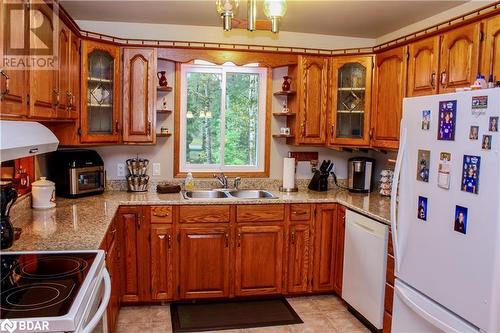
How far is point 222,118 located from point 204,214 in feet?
3.46

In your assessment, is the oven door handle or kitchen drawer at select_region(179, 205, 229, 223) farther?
kitchen drawer at select_region(179, 205, 229, 223)

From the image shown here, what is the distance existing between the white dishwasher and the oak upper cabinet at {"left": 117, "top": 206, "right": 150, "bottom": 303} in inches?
62.6

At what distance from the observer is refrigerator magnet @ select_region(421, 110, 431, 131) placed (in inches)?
87.7

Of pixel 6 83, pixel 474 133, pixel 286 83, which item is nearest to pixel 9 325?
pixel 6 83

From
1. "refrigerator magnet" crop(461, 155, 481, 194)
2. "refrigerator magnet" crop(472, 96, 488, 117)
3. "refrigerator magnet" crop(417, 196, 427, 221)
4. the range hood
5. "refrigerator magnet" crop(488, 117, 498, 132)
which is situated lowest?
"refrigerator magnet" crop(417, 196, 427, 221)

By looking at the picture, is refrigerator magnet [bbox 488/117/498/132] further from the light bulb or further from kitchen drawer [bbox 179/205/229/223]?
kitchen drawer [bbox 179/205/229/223]

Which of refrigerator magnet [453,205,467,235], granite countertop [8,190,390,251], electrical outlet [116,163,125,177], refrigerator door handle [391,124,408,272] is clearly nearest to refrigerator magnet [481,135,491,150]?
refrigerator magnet [453,205,467,235]

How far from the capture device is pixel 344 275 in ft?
11.3

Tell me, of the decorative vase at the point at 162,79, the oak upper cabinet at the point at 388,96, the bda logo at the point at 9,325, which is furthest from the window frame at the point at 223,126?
the bda logo at the point at 9,325

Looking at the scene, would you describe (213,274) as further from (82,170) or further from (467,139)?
(467,139)

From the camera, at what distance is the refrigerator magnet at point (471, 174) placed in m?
1.88

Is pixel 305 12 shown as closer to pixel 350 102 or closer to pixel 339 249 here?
pixel 350 102

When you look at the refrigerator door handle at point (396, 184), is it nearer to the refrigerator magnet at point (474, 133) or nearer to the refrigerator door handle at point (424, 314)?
the refrigerator door handle at point (424, 314)

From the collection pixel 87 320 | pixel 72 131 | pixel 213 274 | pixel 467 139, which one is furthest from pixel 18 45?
pixel 213 274
